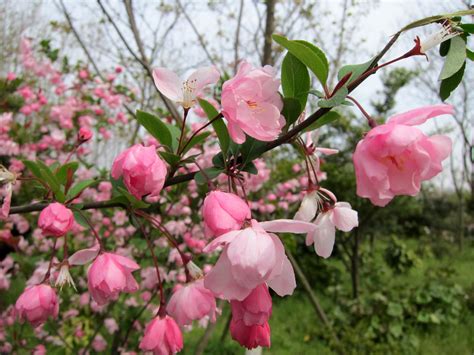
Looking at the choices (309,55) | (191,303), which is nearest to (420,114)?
(309,55)

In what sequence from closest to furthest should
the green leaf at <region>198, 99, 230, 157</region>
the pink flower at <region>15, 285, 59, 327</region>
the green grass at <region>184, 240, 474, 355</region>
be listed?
the green leaf at <region>198, 99, 230, 157</region> < the pink flower at <region>15, 285, 59, 327</region> < the green grass at <region>184, 240, 474, 355</region>

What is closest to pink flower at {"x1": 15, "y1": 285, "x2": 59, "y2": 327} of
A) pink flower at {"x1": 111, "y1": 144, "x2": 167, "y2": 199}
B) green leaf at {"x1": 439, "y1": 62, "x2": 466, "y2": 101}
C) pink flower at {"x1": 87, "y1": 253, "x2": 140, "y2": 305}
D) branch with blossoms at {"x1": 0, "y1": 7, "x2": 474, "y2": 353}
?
branch with blossoms at {"x1": 0, "y1": 7, "x2": 474, "y2": 353}

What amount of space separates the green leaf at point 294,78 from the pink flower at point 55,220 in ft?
1.04

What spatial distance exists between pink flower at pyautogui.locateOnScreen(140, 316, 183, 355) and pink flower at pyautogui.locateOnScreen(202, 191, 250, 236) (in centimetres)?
20

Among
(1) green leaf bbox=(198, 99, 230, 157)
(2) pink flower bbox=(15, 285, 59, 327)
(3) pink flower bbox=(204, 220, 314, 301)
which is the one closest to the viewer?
(3) pink flower bbox=(204, 220, 314, 301)

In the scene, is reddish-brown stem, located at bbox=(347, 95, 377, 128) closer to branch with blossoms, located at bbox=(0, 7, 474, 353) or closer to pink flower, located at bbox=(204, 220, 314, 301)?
branch with blossoms, located at bbox=(0, 7, 474, 353)

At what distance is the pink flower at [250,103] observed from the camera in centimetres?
45

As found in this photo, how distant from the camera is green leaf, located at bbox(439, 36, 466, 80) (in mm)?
455

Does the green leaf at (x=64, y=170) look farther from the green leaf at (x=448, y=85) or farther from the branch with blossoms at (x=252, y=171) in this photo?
the green leaf at (x=448, y=85)

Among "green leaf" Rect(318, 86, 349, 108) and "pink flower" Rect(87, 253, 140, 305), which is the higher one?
"green leaf" Rect(318, 86, 349, 108)

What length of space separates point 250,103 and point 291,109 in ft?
0.22

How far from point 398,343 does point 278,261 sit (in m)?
4.04

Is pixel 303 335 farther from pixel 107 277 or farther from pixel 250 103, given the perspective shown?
pixel 250 103

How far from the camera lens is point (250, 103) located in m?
0.46
